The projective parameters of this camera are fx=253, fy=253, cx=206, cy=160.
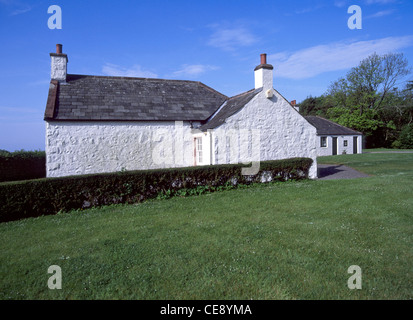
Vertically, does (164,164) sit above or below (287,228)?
above

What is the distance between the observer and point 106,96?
14.4 m

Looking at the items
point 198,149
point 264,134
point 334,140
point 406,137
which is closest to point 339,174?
point 264,134

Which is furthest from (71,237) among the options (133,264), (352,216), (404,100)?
(404,100)

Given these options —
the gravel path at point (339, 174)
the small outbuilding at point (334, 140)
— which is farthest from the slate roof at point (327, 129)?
the gravel path at point (339, 174)

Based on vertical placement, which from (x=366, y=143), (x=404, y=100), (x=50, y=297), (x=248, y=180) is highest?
(x=404, y=100)

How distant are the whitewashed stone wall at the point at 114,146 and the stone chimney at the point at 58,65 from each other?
12.7 ft

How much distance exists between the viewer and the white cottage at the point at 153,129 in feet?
41.0

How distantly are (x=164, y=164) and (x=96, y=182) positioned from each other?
529 cm

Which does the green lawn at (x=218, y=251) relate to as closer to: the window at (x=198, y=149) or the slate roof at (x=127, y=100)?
the window at (x=198, y=149)

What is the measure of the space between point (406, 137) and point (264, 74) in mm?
40767

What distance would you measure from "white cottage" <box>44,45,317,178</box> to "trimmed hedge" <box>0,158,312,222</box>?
1505mm

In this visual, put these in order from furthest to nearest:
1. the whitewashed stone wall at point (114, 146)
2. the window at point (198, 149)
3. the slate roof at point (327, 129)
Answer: the slate roof at point (327, 129) → the window at point (198, 149) → the whitewashed stone wall at point (114, 146)

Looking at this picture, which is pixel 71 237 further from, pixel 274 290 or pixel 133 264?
pixel 274 290

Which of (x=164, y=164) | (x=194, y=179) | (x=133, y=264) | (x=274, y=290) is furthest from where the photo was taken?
(x=164, y=164)
